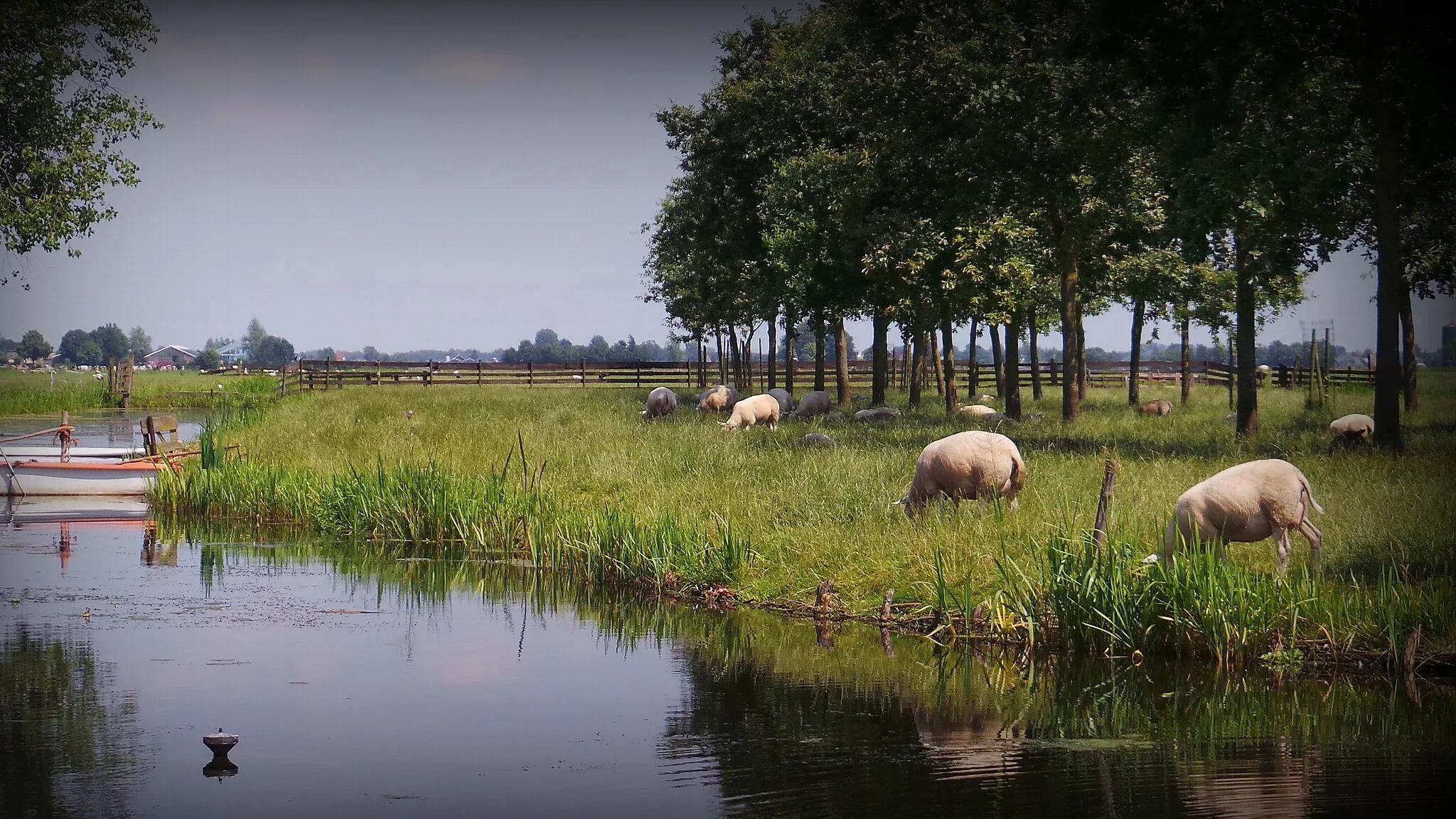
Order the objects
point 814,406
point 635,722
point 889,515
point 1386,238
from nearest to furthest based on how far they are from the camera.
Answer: point 635,722, point 889,515, point 1386,238, point 814,406

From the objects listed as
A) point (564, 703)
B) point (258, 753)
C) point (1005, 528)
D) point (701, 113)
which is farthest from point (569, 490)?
point (701, 113)

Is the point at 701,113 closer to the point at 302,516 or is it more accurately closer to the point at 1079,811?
the point at 302,516

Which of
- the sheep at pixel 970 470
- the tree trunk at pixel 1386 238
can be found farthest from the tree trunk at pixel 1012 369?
the sheep at pixel 970 470

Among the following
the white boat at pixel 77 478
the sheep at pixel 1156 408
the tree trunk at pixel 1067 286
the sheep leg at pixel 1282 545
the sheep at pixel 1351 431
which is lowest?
the white boat at pixel 77 478

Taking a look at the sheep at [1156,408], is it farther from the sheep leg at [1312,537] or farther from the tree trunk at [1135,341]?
the sheep leg at [1312,537]

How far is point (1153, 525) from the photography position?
13.8 metres

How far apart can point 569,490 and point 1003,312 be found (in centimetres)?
1490

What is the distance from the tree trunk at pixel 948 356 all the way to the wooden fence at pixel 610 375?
18.0m

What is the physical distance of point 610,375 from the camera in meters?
72.8

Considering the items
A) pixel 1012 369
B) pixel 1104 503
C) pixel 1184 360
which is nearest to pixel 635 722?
pixel 1104 503

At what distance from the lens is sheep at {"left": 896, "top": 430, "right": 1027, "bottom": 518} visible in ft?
52.9

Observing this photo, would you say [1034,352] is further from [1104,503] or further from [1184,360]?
[1104,503]

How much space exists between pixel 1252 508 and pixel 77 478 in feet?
73.7

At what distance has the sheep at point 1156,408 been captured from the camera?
3874 cm
